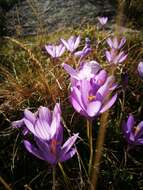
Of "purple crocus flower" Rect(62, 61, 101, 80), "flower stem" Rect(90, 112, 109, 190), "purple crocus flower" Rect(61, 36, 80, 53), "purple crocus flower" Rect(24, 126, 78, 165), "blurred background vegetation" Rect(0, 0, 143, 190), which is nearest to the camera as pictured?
"purple crocus flower" Rect(24, 126, 78, 165)

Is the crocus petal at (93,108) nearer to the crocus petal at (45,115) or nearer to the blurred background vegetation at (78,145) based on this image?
the crocus petal at (45,115)

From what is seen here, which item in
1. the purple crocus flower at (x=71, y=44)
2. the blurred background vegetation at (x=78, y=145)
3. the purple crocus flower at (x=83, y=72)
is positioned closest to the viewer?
the purple crocus flower at (x=83, y=72)

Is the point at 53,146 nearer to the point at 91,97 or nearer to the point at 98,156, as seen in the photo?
the point at 91,97

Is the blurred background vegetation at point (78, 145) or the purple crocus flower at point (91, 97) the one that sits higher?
the purple crocus flower at point (91, 97)

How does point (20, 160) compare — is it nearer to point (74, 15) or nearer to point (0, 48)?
point (0, 48)

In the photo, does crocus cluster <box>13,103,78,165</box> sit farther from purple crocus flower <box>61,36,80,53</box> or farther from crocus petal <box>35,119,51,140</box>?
purple crocus flower <box>61,36,80,53</box>

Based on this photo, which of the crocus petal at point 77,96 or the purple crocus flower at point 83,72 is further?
the purple crocus flower at point 83,72

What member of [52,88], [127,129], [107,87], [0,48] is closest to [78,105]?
[107,87]

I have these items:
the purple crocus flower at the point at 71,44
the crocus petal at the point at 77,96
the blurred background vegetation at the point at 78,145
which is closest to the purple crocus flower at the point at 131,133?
the blurred background vegetation at the point at 78,145

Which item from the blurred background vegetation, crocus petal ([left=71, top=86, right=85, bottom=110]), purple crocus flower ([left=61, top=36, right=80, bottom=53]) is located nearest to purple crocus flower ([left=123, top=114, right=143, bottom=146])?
the blurred background vegetation
